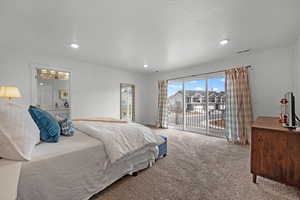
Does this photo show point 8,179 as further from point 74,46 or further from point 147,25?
point 74,46

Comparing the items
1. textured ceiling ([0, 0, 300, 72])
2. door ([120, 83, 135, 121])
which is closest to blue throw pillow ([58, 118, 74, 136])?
textured ceiling ([0, 0, 300, 72])

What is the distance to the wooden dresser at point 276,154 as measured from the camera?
152 centimetres

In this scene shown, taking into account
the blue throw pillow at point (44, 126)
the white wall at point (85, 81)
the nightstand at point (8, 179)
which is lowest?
the nightstand at point (8, 179)

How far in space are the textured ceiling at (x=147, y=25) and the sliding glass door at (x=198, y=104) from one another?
134 cm

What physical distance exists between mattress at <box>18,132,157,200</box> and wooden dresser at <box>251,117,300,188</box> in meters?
1.73

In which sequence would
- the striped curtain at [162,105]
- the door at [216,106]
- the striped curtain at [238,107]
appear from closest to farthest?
the striped curtain at [238,107], the door at [216,106], the striped curtain at [162,105]

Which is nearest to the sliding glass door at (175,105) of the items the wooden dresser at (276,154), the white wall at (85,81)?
the white wall at (85,81)

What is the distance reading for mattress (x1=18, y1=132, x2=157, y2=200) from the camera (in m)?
1.04

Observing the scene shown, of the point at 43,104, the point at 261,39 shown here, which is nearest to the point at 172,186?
the point at 261,39

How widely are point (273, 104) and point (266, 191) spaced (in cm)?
238

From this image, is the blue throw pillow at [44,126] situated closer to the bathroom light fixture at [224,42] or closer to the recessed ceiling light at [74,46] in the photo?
the recessed ceiling light at [74,46]

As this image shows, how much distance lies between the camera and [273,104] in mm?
3158

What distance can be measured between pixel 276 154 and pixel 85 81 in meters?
4.51

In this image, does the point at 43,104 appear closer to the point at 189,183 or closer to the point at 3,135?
the point at 3,135
